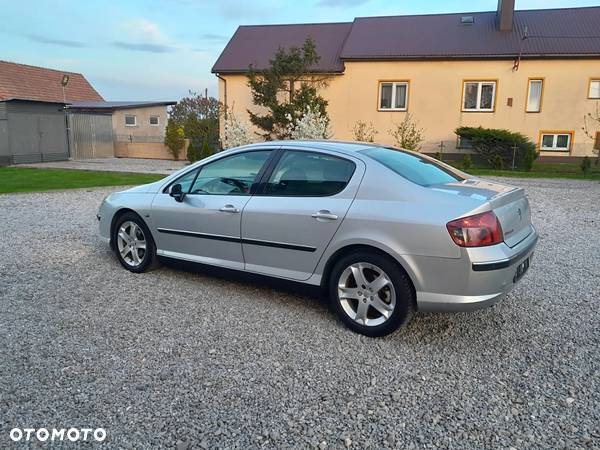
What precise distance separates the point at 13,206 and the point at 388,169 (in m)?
9.09

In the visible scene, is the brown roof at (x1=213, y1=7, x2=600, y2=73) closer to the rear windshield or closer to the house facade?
the house facade

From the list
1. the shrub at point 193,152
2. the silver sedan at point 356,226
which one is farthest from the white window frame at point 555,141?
the silver sedan at point 356,226

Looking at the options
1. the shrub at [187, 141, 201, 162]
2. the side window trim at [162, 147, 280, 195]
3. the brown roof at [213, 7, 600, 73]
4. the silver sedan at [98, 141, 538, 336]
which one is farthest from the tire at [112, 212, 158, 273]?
the brown roof at [213, 7, 600, 73]

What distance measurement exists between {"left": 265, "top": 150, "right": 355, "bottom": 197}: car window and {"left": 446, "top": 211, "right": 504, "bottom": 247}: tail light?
0.97 meters

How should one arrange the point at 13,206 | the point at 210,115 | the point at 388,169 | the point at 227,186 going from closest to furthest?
the point at 388,169
the point at 227,186
the point at 13,206
the point at 210,115

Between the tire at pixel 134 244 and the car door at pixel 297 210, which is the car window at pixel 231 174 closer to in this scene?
the car door at pixel 297 210

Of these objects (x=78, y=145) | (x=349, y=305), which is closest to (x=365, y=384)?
(x=349, y=305)

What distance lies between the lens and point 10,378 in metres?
3.00

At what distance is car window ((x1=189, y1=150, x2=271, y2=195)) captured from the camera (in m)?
4.35

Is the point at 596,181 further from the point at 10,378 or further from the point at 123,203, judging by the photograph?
the point at 10,378

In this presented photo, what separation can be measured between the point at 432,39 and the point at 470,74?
289cm

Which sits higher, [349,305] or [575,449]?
[349,305]

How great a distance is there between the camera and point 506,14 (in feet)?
76.8

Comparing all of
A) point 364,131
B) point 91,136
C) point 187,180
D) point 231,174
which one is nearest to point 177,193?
point 187,180
